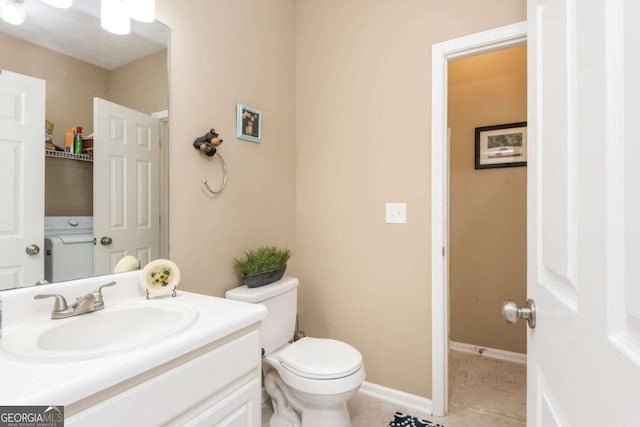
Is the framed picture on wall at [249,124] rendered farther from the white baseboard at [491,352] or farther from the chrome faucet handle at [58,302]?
the white baseboard at [491,352]

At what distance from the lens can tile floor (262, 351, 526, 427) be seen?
5.53 feet

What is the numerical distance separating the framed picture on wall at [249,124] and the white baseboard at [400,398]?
5.49 ft

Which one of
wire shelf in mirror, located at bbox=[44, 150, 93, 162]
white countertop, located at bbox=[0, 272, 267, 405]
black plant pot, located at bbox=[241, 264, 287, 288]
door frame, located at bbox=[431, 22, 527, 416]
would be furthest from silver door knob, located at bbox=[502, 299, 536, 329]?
wire shelf in mirror, located at bbox=[44, 150, 93, 162]

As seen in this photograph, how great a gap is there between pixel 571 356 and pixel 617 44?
478 millimetres

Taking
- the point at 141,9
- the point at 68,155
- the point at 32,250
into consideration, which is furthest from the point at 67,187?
the point at 141,9

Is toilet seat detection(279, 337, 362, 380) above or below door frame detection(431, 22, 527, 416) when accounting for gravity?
below

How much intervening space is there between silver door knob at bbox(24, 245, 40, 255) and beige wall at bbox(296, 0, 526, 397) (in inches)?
56.1

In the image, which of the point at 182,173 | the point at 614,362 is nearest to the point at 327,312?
the point at 182,173

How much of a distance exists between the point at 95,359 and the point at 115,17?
1.28 meters

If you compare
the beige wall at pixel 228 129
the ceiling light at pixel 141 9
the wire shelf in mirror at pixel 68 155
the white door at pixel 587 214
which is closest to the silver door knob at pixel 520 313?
the white door at pixel 587 214

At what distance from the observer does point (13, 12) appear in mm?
997

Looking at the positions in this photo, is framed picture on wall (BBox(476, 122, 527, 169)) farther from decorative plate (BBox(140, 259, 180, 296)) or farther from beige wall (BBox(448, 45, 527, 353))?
decorative plate (BBox(140, 259, 180, 296))

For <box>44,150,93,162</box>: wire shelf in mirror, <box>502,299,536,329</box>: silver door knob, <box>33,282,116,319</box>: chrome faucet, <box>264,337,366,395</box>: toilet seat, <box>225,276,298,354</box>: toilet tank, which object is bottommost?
<box>264,337,366,395</box>: toilet seat

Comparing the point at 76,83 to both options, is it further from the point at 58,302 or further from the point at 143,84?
the point at 58,302
